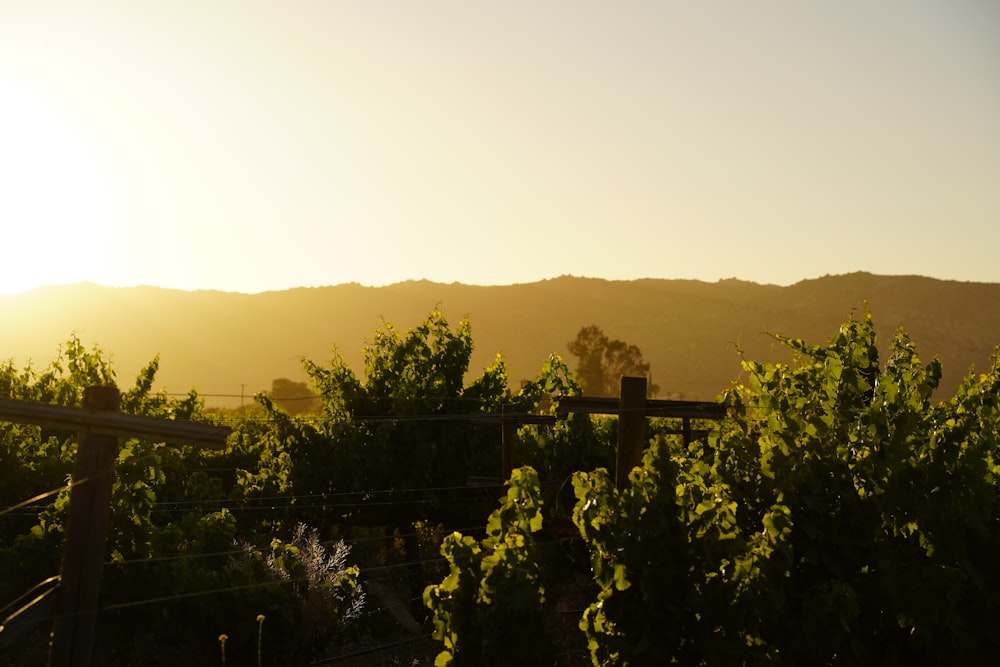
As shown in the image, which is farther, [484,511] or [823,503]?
[484,511]

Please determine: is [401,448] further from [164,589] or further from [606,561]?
[606,561]

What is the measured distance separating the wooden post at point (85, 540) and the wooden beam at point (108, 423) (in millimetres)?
95

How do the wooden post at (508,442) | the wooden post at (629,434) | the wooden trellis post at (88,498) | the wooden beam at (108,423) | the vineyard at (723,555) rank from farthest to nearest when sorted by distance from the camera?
the wooden post at (508,442) → the wooden post at (629,434) → the vineyard at (723,555) → the wooden trellis post at (88,498) → the wooden beam at (108,423)

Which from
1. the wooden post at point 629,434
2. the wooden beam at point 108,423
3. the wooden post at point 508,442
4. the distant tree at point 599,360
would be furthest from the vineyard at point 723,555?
the distant tree at point 599,360

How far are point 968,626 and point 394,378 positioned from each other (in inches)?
603

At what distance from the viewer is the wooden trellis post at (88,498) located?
7.34 m

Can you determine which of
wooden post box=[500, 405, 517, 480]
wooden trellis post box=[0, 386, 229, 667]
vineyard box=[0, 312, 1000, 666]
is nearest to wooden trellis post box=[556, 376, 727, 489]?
vineyard box=[0, 312, 1000, 666]

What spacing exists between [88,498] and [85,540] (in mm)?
311

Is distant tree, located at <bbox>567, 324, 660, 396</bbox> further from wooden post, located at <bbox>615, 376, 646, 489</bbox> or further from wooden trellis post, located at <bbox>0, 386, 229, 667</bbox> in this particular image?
wooden trellis post, located at <bbox>0, 386, 229, 667</bbox>

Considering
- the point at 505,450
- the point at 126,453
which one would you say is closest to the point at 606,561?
the point at 126,453

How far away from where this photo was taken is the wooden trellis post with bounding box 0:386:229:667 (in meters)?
7.34

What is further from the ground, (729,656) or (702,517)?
(702,517)

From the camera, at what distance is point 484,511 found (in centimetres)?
2222

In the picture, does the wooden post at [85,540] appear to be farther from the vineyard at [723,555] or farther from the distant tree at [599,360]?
the distant tree at [599,360]
